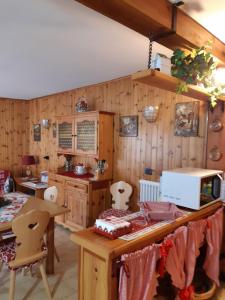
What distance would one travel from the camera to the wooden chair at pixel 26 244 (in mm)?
1977

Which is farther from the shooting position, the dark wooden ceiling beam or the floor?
the floor

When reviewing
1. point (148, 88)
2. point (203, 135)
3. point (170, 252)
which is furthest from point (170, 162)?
point (170, 252)

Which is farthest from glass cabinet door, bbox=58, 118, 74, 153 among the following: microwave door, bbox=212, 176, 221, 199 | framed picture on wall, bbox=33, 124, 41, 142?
microwave door, bbox=212, 176, 221, 199

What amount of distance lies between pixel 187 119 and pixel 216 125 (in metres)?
0.40

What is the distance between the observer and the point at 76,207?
3.71 meters

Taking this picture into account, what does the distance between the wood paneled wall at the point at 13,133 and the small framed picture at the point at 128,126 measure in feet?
10.3

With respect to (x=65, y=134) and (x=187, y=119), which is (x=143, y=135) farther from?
(x=65, y=134)

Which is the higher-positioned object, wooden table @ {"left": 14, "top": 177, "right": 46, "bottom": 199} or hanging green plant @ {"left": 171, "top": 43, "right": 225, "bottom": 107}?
hanging green plant @ {"left": 171, "top": 43, "right": 225, "bottom": 107}

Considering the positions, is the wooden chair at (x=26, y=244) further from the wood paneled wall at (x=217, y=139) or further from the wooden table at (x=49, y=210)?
the wood paneled wall at (x=217, y=139)

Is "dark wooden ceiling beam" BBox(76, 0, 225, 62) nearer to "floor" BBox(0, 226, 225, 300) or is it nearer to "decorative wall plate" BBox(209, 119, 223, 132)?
"decorative wall plate" BBox(209, 119, 223, 132)

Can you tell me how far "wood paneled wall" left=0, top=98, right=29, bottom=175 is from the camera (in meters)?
5.47

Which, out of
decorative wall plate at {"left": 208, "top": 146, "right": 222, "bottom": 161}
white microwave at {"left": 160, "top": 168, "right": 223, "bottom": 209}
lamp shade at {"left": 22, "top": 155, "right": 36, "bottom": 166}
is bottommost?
lamp shade at {"left": 22, "top": 155, "right": 36, "bottom": 166}

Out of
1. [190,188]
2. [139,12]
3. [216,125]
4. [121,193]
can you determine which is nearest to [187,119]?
[216,125]

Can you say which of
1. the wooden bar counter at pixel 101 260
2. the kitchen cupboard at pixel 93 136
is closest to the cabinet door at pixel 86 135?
the kitchen cupboard at pixel 93 136
